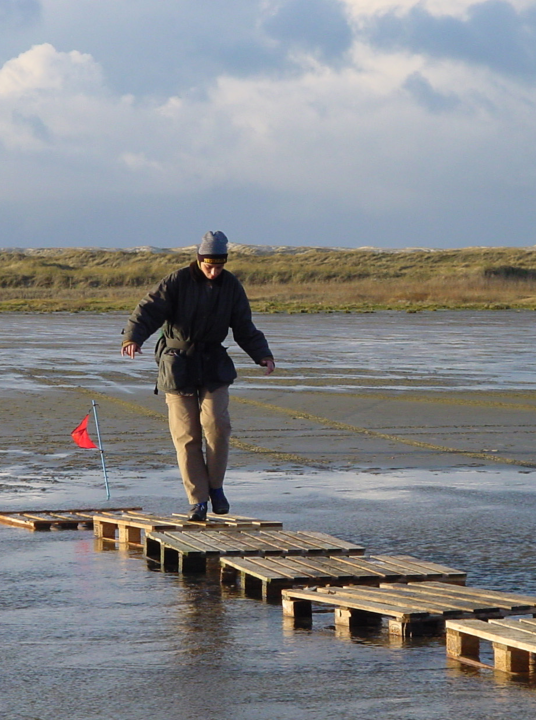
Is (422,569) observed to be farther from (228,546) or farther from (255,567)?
(228,546)

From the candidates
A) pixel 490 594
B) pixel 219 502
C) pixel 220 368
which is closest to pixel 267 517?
pixel 219 502

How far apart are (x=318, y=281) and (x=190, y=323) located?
11095cm

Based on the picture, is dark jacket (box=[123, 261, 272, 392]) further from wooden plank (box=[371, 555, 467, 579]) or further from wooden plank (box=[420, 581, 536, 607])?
wooden plank (box=[420, 581, 536, 607])

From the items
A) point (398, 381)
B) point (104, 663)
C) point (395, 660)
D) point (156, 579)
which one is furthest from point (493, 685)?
point (398, 381)

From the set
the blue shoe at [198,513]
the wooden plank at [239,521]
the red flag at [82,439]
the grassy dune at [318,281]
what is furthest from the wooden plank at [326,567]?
the grassy dune at [318,281]

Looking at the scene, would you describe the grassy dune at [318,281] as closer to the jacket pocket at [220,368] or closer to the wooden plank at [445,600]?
the jacket pocket at [220,368]

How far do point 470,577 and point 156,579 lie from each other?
6.24 feet

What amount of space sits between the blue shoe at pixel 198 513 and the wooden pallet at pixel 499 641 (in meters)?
3.40

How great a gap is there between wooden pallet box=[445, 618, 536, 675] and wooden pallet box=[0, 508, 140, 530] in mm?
4167

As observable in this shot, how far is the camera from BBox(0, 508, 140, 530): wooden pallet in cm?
927

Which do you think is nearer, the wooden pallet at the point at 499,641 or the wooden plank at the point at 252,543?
the wooden pallet at the point at 499,641

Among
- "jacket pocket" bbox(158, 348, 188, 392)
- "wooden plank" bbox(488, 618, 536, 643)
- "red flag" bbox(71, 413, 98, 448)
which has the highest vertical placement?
"jacket pocket" bbox(158, 348, 188, 392)

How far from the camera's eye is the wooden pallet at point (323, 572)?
7.12 m

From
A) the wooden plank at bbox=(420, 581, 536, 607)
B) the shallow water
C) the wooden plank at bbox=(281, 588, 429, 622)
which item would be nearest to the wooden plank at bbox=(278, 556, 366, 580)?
the wooden plank at bbox=(281, 588, 429, 622)
